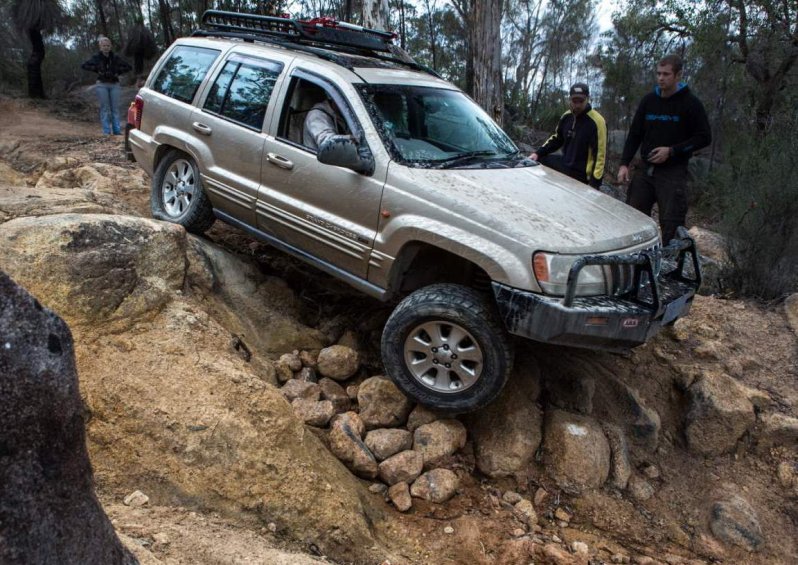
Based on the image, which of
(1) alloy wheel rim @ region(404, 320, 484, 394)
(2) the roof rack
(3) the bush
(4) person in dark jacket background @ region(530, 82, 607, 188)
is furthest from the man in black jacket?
(1) alloy wheel rim @ region(404, 320, 484, 394)

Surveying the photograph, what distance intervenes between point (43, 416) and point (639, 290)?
3.27m

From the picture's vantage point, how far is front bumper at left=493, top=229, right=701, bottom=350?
3479 mm

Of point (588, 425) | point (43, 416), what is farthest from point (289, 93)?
point (43, 416)

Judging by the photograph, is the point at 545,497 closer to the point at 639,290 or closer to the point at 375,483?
the point at 375,483

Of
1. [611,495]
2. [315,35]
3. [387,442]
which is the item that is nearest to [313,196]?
[315,35]

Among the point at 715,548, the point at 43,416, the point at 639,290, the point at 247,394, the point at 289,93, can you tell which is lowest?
the point at 715,548

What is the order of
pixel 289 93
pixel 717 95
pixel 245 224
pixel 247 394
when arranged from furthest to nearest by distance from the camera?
pixel 717 95
pixel 245 224
pixel 289 93
pixel 247 394

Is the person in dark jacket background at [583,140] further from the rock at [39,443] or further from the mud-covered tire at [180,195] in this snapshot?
the rock at [39,443]

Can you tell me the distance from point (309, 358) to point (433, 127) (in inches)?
74.3

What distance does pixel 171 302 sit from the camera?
3.96 m

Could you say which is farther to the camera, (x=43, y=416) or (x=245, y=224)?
(x=245, y=224)

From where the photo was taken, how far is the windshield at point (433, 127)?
431cm

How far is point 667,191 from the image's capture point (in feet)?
19.1

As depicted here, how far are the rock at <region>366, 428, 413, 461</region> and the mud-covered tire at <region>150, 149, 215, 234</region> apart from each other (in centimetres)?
246
